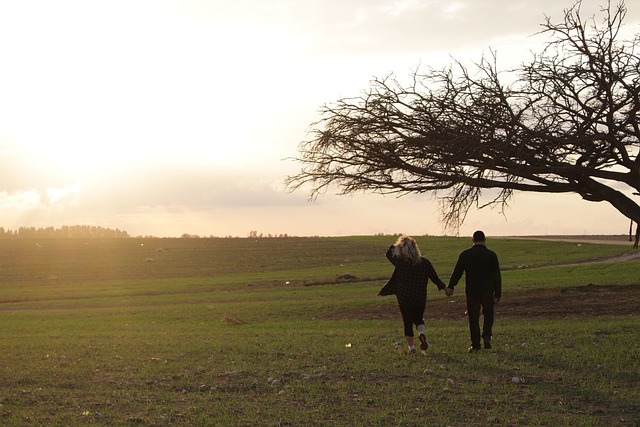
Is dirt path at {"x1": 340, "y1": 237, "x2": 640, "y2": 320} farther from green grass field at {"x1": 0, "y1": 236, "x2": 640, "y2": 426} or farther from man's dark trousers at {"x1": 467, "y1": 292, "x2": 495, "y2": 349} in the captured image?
man's dark trousers at {"x1": 467, "y1": 292, "x2": 495, "y2": 349}

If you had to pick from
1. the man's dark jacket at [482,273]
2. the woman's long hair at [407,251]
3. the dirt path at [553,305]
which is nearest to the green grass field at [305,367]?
the dirt path at [553,305]

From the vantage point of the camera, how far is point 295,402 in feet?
35.3

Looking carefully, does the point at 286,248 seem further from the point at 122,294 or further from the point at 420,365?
the point at 420,365

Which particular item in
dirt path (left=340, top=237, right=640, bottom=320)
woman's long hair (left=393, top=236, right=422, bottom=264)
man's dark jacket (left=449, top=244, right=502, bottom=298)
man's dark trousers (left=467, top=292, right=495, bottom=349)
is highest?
woman's long hair (left=393, top=236, right=422, bottom=264)

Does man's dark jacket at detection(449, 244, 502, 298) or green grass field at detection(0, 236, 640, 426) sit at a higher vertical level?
man's dark jacket at detection(449, 244, 502, 298)

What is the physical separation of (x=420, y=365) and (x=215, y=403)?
13.6 feet

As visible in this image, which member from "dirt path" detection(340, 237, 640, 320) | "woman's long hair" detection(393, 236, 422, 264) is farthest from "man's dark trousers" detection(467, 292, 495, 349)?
"dirt path" detection(340, 237, 640, 320)

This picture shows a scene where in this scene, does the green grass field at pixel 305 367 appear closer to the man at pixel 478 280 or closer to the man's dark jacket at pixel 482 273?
the man at pixel 478 280

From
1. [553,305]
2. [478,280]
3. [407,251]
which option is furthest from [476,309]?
[553,305]

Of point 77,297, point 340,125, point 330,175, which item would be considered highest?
point 340,125

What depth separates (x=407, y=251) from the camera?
1459 cm

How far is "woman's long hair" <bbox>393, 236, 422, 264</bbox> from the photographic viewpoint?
47.8 feet

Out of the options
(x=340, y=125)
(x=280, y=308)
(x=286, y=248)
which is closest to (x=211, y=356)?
(x=340, y=125)

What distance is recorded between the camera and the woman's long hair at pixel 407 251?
14562mm
